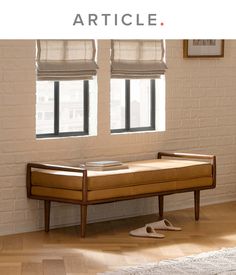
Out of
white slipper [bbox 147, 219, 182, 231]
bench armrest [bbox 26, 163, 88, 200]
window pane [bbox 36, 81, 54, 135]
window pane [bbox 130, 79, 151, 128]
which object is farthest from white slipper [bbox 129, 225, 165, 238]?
window pane [bbox 130, 79, 151, 128]

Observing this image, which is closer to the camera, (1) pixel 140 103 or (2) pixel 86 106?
(2) pixel 86 106

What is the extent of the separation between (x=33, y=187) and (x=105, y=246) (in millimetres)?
992

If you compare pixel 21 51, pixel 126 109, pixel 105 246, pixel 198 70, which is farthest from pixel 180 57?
pixel 105 246

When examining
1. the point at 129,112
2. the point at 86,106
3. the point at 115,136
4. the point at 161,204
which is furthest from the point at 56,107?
the point at 161,204

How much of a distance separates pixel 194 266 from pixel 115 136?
98.6 inches

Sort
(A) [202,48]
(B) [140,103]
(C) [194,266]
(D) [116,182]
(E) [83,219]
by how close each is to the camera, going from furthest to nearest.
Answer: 1. (A) [202,48]
2. (B) [140,103]
3. (D) [116,182]
4. (E) [83,219]
5. (C) [194,266]

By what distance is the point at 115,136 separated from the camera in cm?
805

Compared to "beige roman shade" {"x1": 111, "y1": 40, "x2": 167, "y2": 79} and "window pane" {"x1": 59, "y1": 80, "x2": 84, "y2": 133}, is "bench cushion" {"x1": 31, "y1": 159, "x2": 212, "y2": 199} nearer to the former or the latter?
"window pane" {"x1": 59, "y1": 80, "x2": 84, "y2": 133}

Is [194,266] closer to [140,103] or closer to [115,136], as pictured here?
[115,136]

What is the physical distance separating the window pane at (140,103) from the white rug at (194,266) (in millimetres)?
2447

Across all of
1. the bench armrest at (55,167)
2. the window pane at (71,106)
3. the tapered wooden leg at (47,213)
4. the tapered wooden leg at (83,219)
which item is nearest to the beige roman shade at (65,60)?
the window pane at (71,106)
